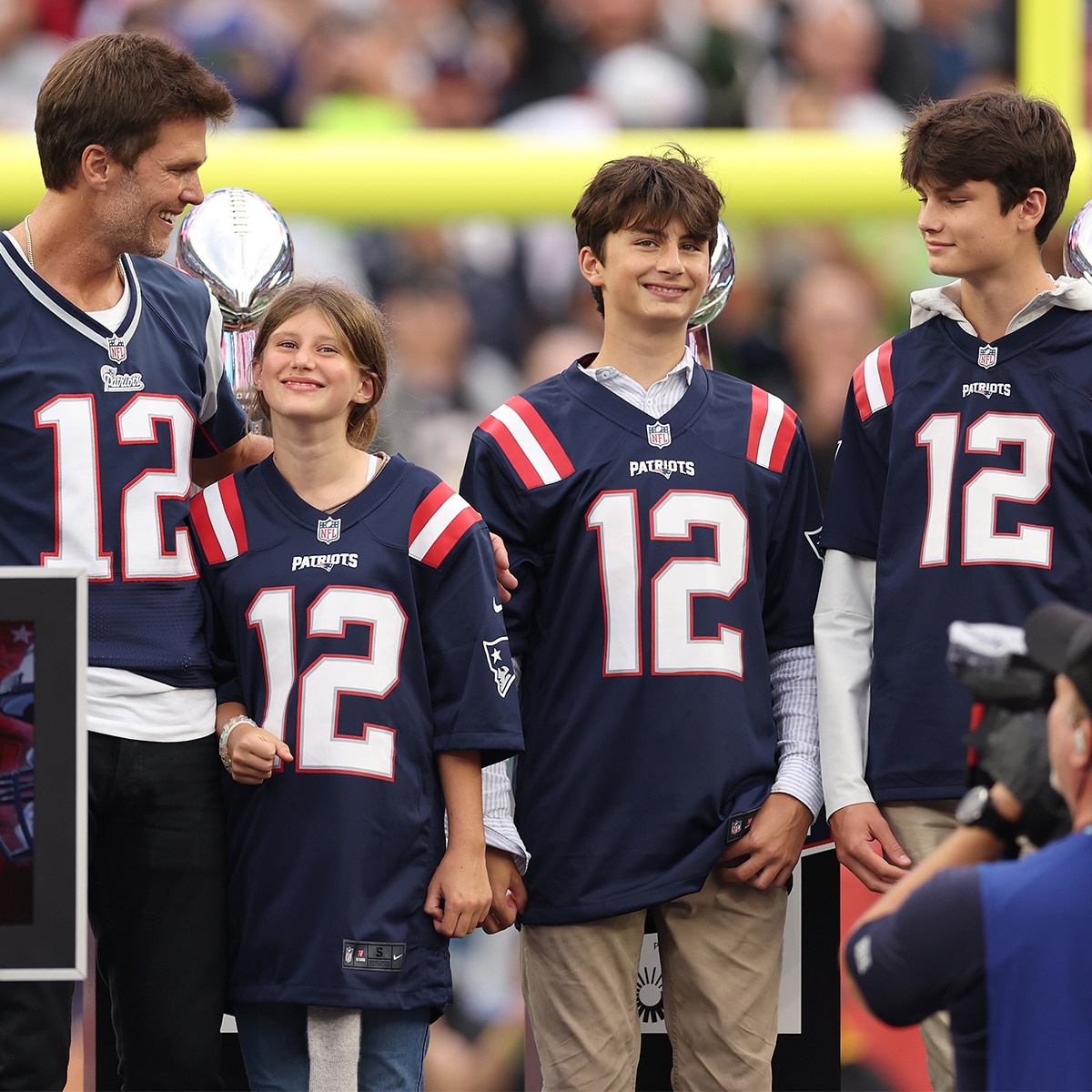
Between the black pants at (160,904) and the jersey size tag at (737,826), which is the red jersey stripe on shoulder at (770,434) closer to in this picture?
the jersey size tag at (737,826)

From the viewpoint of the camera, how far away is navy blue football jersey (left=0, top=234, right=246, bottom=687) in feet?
6.95

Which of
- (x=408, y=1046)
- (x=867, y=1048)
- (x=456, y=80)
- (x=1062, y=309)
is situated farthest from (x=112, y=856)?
(x=456, y=80)

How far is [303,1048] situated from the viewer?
2.16 meters

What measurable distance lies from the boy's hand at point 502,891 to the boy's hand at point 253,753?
1.09ft

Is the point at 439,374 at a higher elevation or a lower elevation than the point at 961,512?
higher

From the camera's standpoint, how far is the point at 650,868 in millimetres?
2312

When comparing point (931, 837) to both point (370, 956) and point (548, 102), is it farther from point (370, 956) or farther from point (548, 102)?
point (548, 102)

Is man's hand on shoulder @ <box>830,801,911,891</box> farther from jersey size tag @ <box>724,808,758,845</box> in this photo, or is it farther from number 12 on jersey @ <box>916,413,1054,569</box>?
number 12 on jersey @ <box>916,413,1054,569</box>

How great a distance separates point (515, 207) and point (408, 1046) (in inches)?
108

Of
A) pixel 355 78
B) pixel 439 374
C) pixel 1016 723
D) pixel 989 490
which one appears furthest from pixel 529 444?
pixel 355 78

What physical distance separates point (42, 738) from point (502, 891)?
0.81 metres

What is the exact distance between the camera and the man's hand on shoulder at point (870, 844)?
228 centimetres

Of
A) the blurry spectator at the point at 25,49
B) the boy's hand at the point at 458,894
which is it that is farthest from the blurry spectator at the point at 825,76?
the boy's hand at the point at 458,894

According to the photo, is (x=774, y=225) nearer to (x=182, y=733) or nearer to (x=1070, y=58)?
(x=1070, y=58)
